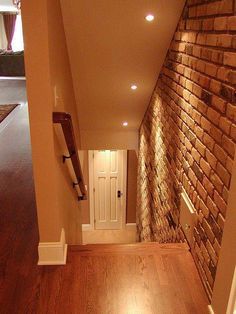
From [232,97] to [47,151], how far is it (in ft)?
3.56

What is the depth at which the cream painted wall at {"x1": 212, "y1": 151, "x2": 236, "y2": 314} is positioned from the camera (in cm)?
150

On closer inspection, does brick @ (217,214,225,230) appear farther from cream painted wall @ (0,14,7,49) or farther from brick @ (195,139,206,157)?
cream painted wall @ (0,14,7,49)

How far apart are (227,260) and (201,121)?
35.2 inches

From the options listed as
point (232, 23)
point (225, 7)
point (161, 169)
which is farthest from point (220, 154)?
point (161, 169)

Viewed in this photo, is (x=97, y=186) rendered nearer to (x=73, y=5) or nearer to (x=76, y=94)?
(x=76, y=94)

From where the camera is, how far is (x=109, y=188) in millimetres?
6922

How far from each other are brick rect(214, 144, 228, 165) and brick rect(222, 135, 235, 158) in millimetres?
36

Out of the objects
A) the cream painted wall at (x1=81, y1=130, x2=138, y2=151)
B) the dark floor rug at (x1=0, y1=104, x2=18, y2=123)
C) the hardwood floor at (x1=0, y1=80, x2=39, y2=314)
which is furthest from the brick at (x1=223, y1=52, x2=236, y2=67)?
the dark floor rug at (x1=0, y1=104, x2=18, y2=123)

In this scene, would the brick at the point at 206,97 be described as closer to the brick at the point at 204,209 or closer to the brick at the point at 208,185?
the brick at the point at 208,185

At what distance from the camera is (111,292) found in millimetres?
1966

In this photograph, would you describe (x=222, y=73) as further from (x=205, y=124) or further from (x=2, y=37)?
(x=2, y=37)

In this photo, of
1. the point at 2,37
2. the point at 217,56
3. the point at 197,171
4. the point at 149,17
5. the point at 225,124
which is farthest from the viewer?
the point at 2,37

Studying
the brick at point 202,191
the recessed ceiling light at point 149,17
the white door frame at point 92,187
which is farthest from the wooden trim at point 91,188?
the brick at point 202,191

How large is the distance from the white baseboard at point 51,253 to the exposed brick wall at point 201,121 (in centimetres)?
93
